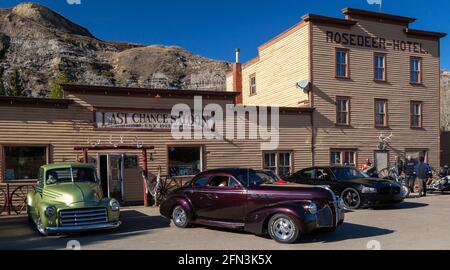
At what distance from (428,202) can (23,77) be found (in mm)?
70628

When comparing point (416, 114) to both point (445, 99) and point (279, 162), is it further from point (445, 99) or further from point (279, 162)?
point (445, 99)

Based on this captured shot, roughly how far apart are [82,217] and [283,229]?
4.65 m

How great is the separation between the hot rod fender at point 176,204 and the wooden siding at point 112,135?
241 inches

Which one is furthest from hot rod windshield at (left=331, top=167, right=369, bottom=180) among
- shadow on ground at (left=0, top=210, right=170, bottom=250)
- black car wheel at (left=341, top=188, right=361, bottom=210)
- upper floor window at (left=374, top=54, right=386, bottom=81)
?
upper floor window at (left=374, top=54, right=386, bottom=81)

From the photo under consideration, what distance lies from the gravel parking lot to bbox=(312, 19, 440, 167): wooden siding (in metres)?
9.49

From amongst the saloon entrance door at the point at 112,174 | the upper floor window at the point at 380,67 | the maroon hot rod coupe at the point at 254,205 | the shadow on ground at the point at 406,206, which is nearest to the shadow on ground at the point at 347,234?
the maroon hot rod coupe at the point at 254,205

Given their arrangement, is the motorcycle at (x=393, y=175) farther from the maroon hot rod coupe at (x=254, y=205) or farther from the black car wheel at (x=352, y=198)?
the maroon hot rod coupe at (x=254, y=205)

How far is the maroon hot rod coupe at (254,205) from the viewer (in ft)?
30.1

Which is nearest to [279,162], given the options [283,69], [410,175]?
[410,175]

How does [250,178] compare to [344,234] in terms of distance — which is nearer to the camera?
[344,234]

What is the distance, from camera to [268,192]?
973 centimetres

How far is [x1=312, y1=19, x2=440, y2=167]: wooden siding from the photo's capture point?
72.3ft

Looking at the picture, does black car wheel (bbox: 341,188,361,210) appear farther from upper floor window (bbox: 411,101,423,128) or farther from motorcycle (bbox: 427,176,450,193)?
upper floor window (bbox: 411,101,423,128)

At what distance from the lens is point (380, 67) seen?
23766 millimetres
